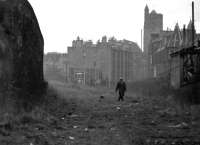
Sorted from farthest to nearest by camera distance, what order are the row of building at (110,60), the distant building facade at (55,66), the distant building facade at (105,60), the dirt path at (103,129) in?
the distant building facade at (105,60)
the distant building facade at (55,66)
the row of building at (110,60)
the dirt path at (103,129)

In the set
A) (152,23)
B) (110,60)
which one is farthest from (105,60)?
(152,23)

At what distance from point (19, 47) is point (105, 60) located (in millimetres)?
57835

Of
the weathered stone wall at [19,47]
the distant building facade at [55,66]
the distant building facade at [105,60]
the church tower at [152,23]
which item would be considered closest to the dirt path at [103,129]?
the weathered stone wall at [19,47]

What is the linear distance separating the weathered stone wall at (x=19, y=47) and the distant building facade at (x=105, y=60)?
50226 mm

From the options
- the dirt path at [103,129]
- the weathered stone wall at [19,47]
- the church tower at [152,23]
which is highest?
the church tower at [152,23]

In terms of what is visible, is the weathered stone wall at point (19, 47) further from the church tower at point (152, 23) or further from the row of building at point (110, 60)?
the church tower at point (152, 23)

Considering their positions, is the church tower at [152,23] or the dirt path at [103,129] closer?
the dirt path at [103,129]

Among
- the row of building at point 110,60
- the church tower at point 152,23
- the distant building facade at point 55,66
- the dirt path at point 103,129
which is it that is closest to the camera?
the dirt path at point 103,129

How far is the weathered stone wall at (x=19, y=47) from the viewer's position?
32.9ft

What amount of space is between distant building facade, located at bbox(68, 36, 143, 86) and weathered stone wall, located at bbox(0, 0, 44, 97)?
165ft

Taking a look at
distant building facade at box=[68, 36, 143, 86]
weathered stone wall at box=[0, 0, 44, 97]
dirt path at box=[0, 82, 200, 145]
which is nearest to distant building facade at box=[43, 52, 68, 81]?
distant building facade at box=[68, 36, 143, 86]

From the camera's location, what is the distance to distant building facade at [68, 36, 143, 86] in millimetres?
67812

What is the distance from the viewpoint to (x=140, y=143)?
8.05m

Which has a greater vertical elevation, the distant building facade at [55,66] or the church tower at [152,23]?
the church tower at [152,23]
